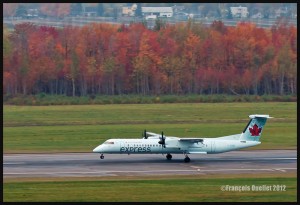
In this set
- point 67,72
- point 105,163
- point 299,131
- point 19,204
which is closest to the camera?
point 19,204

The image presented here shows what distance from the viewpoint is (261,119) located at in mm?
63062

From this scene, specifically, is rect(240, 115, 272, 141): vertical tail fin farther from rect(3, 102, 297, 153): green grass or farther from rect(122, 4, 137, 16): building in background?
rect(122, 4, 137, 16): building in background

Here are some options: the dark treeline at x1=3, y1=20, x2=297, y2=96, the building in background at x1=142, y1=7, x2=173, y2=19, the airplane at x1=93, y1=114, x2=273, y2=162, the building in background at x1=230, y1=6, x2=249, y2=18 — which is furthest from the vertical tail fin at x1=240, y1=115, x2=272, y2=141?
the building in background at x1=142, y1=7, x2=173, y2=19

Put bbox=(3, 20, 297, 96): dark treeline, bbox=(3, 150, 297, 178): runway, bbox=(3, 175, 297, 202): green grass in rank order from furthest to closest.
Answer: bbox=(3, 20, 297, 96): dark treeline
bbox=(3, 150, 297, 178): runway
bbox=(3, 175, 297, 202): green grass

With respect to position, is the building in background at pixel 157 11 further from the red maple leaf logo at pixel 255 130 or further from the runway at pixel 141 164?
the red maple leaf logo at pixel 255 130

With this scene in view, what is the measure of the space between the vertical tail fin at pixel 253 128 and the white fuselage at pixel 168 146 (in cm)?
40

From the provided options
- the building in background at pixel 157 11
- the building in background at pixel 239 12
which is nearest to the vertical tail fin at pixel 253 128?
the building in background at pixel 239 12

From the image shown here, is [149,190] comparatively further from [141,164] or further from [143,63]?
[143,63]

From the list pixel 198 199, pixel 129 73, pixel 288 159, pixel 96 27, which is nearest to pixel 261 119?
pixel 288 159

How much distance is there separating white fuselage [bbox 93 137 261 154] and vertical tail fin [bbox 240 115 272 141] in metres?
0.40

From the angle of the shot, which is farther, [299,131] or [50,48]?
[50,48]

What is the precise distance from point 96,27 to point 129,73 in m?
12.5

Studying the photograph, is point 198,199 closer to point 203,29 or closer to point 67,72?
point 67,72

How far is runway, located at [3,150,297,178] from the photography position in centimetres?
5606
